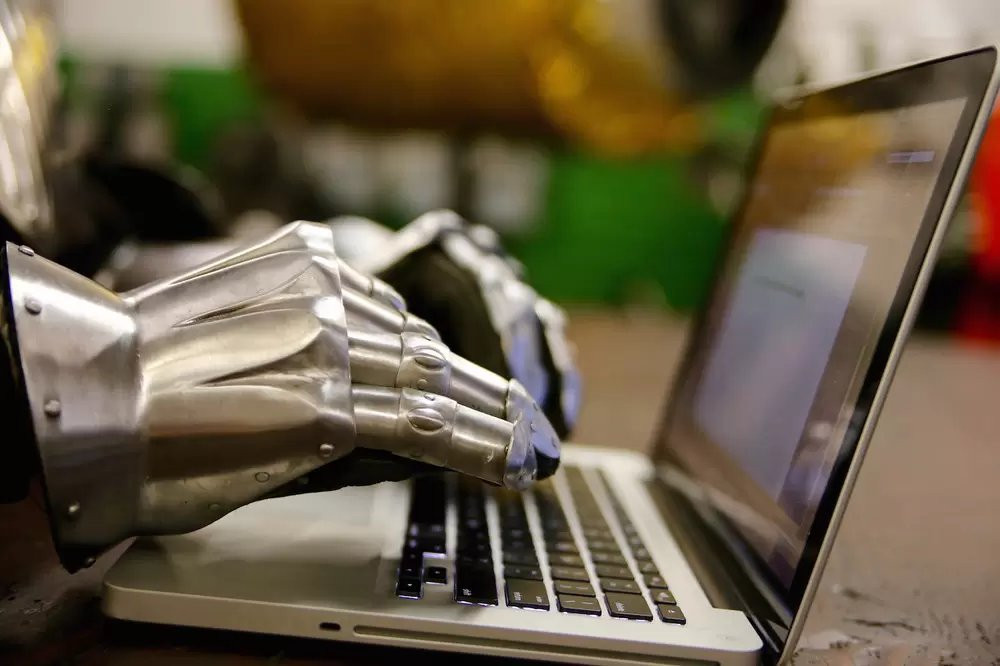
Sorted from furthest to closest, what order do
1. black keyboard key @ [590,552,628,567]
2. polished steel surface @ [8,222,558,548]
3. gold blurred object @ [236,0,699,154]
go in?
1. gold blurred object @ [236,0,699,154]
2. black keyboard key @ [590,552,628,567]
3. polished steel surface @ [8,222,558,548]

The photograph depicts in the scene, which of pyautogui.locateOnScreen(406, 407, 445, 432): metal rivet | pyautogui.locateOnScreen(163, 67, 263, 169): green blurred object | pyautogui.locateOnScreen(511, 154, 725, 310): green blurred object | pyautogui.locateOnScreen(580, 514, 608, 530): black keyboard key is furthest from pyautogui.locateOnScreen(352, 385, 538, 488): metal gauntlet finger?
pyautogui.locateOnScreen(163, 67, 263, 169): green blurred object

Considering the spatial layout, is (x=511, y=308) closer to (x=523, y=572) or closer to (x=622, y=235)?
(x=523, y=572)

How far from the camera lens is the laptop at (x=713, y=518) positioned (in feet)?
0.98

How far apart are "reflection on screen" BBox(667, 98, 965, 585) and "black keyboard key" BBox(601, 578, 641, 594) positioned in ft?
0.19

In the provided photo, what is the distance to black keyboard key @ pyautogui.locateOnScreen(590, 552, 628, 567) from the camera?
0.37 metres

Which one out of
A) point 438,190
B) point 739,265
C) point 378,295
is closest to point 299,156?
point 438,190

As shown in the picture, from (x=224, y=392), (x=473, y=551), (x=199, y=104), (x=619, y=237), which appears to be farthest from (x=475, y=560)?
(x=199, y=104)

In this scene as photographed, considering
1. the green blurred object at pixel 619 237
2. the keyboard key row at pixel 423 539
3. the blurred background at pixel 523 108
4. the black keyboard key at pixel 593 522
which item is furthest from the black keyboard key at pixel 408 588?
the green blurred object at pixel 619 237

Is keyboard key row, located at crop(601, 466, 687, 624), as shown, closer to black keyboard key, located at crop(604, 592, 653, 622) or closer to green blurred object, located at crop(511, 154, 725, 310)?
black keyboard key, located at crop(604, 592, 653, 622)

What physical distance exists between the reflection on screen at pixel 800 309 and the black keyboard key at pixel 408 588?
14cm

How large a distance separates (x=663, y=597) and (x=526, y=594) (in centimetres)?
6

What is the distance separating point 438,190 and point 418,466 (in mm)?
1363

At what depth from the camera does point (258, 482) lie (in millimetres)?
286

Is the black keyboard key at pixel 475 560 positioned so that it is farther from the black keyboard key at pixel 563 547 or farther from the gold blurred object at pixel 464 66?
the gold blurred object at pixel 464 66
